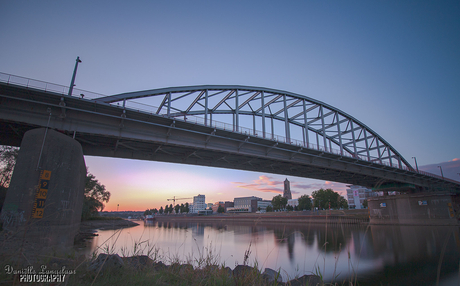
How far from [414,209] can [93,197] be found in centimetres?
6680

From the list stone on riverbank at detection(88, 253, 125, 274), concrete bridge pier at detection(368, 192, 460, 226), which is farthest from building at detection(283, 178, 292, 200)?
stone on riverbank at detection(88, 253, 125, 274)

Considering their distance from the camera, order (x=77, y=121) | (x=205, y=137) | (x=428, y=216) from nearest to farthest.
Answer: (x=77, y=121) → (x=205, y=137) → (x=428, y=216)

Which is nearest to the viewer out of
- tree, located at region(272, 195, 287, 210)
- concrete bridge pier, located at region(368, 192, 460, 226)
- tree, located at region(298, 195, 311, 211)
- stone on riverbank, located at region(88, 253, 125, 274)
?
stone on riverbank, located at region(88, 253, 125, 274)

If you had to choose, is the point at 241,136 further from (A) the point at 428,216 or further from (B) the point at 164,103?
(A) the point at 428,216

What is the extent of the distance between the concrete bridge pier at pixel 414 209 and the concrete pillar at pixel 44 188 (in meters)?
53.1

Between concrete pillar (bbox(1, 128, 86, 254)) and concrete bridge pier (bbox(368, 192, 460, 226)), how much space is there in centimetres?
5314

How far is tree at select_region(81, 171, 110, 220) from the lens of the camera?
41.3 metres

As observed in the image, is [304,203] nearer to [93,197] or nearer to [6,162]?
[93,197]

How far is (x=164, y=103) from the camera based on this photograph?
2569 cm

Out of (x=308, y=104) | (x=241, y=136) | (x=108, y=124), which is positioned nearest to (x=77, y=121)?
(x=108, y=124)

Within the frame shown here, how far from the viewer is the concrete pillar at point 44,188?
13.1 metres

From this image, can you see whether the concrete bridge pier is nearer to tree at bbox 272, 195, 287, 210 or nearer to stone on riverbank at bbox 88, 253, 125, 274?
stone on riverbank at bbox 88, 253, 125, 274

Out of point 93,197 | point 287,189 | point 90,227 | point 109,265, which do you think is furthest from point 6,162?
point 287,189

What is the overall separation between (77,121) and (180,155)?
1087cm
